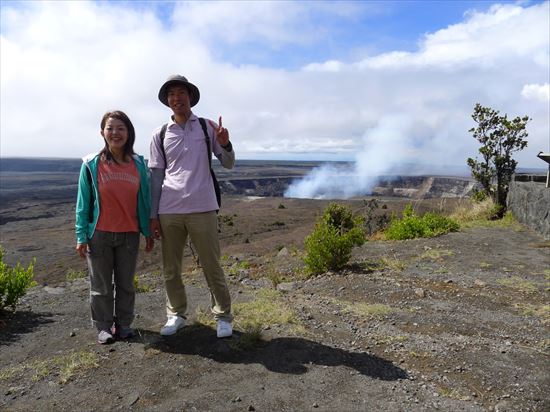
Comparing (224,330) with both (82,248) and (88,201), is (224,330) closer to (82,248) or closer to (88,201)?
(82,248)

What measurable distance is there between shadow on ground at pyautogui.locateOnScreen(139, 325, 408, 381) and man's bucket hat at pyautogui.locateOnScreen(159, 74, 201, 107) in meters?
2.09

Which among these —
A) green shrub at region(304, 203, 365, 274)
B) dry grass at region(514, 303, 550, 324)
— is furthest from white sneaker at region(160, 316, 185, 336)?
dry grass at region(514, 303, 550, 324)

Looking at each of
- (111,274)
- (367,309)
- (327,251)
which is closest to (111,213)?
(111,274)

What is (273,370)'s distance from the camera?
11.6 feet

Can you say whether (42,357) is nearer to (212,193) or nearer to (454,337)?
(212,193)

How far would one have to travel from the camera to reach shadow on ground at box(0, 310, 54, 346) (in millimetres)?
4660

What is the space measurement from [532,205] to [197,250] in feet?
28.9

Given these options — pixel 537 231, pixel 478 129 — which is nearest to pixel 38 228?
pixel 478 129

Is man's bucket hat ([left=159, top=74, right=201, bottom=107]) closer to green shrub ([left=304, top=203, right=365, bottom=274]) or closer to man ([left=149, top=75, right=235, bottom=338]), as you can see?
man ([left=149, top=75, right=235, bottom=338])

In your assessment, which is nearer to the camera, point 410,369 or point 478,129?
point 410,369

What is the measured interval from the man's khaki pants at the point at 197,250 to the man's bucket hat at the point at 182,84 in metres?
1.01

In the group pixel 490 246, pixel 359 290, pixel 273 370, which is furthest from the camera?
pixel 490 246

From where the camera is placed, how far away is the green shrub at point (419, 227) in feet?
31.9

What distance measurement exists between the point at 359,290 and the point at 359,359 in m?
2.17
